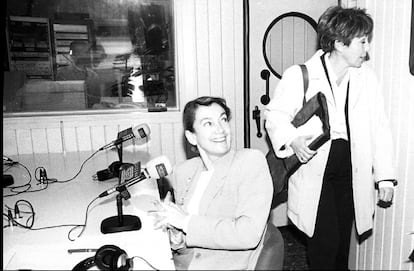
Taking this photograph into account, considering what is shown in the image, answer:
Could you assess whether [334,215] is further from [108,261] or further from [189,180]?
[108,261]

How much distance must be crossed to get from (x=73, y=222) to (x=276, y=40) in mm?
852

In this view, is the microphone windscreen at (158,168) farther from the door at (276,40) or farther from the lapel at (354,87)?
the lapel at (354,87)

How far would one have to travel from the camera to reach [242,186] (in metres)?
0.96

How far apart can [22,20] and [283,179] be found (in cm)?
143

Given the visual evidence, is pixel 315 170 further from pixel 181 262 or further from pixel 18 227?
pixel 18 227

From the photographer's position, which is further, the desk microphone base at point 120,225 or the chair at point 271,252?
the desk microphone base at point 120,225

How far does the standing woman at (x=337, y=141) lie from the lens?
1.10 metres

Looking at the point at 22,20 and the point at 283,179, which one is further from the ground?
the point at 22,20

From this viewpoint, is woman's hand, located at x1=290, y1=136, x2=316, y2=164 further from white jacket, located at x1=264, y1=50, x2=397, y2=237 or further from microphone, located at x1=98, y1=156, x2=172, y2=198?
microphone, located at x1=98, y1=156, x2=172, y2=198

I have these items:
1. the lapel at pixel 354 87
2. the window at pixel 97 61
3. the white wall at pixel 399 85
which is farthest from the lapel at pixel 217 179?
the window at pixel 97 61

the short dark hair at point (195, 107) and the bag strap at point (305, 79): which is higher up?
the bag strap at point (305, 79)

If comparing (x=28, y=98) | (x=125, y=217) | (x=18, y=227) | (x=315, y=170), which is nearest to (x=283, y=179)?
(x=315, y=170)

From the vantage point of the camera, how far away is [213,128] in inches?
37.0

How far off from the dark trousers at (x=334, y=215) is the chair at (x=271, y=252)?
0.26 metres
